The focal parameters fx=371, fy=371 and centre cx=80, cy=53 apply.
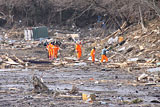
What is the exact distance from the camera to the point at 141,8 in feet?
100.0

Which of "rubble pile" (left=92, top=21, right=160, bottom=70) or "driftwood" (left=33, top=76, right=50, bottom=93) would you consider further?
"rubble pile" (left=92, top=21, right=160, bottom=70)

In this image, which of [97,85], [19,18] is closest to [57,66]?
[97,85]

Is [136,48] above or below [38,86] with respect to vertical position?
above

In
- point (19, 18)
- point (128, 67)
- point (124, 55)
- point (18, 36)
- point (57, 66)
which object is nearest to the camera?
point (128, 67)

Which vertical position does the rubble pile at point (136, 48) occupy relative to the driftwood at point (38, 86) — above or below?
above

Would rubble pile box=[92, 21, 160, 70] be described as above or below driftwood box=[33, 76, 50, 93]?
above

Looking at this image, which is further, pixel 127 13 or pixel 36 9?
pixel 36 9

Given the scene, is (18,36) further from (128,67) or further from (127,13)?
(128,67)

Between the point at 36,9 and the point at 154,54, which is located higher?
the point at 36,9

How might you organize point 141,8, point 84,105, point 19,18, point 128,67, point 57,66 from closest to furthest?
point 84,105, point 128,67, point 57,66, point 141,8, point 19,18

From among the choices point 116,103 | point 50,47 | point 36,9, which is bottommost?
point 116,103

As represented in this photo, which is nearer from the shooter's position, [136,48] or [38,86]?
[38,86]

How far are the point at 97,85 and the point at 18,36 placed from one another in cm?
3139

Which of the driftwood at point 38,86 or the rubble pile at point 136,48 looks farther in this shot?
the rubble pile at point 136,48
